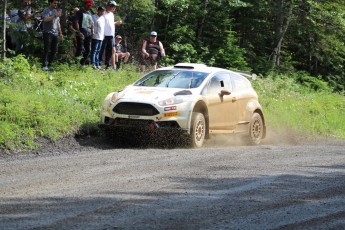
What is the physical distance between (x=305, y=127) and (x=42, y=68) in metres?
9.25

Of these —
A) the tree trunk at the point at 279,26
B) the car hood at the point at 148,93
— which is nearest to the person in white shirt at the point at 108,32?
the car hood at the point at 148,93

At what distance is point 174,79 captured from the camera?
16.1 metres

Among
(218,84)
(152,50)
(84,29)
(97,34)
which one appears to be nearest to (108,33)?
(97,34)

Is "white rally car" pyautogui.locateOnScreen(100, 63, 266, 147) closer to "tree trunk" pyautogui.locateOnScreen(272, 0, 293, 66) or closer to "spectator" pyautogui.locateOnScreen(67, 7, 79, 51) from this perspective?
"spectator" pyautogui.locateOnScreen(67, 7, 79, 51)

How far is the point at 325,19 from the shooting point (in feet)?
109

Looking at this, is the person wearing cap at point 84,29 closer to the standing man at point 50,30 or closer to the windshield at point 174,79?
the standing man at point 50,30

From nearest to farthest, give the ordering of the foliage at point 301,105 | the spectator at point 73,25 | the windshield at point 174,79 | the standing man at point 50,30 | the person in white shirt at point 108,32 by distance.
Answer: the windshield at point 174,79
the standing man at point 50,30
the spectator at point 73,25
the person in white shirt at point 108,32
the foliage at point 301,105

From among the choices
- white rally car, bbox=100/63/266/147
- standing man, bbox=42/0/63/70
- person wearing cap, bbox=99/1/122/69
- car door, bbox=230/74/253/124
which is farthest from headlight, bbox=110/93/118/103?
person wearing cap, bbox=99/1/122/69

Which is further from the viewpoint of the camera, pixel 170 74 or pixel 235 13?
pixel 235 13

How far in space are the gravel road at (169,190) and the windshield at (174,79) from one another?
7.97ft

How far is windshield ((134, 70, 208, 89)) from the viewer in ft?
52.1

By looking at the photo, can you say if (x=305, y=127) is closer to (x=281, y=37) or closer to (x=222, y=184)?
(x=281, y=37)

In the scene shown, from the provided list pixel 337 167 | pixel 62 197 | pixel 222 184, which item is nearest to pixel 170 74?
pixel 337 167

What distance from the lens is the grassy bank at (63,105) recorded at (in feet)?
47.0
